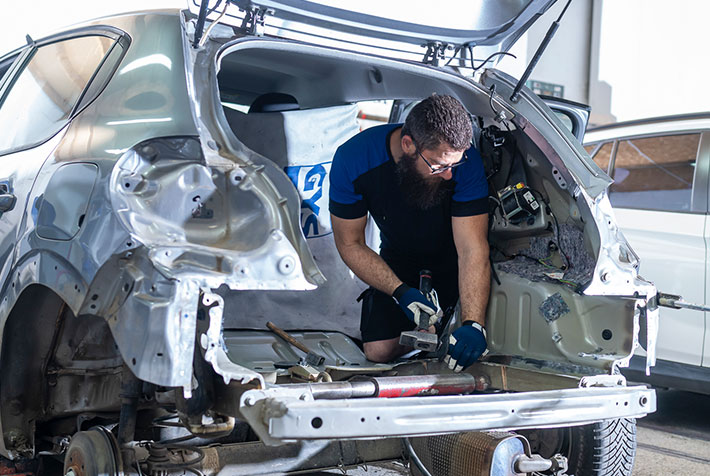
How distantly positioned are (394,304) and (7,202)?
5.61ft

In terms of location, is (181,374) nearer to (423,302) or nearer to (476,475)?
(476,475)

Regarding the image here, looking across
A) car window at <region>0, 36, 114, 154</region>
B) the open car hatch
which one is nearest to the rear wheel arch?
car window at <region>0, 36, 114, 154</region>

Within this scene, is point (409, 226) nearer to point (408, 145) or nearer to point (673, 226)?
point (408, 145)

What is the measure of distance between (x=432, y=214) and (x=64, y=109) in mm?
1630

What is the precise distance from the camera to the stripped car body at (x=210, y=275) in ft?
6.78

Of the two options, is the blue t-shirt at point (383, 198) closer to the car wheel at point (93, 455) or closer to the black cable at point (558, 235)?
the black cable at point (558, 235)

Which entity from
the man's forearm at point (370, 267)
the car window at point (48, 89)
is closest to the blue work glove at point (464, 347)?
the man's forearm at point (370, 267)

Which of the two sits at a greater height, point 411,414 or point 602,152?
point 602,152

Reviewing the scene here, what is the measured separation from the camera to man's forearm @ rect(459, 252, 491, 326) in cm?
321

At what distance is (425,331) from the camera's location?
3.11 m

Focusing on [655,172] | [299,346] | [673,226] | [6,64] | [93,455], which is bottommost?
[93,455]

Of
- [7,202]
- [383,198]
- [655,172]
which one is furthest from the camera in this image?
[655,172]

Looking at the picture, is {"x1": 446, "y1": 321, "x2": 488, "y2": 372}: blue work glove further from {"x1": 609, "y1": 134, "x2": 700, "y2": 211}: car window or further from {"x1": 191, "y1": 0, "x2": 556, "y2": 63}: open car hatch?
{"x1": 609, "y1": 134, "x2": 700, "y2": 211}: car window

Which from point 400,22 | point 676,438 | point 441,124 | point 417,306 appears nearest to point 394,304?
point 417,306
